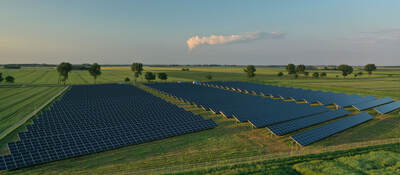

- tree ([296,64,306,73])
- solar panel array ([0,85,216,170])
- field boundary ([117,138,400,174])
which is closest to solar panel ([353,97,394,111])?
field boundary ([117,138,400,174])

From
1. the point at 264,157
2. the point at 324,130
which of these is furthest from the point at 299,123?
the point at 264,157

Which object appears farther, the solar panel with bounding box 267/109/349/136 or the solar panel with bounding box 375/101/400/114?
the solar panel with bounding box 375/101/400/114

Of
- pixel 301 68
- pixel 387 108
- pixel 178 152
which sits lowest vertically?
pixel 178 152

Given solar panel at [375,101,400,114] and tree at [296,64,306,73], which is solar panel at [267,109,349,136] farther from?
tree at [296,64,306,73]

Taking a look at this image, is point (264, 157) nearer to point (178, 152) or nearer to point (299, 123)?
point (178, 152)

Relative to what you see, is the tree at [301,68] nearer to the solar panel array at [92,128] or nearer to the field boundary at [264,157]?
the field boundary at [264,157]

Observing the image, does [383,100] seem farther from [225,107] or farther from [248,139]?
[248,139]
